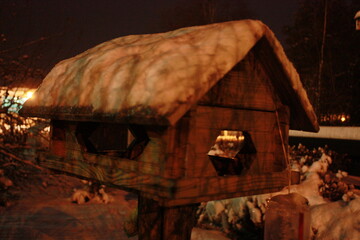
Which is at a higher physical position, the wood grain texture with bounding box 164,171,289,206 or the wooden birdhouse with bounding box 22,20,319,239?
the wooden birdhouse with bounding box 22,20,319,239

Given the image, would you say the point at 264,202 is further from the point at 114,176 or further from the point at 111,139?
the point at 114,176

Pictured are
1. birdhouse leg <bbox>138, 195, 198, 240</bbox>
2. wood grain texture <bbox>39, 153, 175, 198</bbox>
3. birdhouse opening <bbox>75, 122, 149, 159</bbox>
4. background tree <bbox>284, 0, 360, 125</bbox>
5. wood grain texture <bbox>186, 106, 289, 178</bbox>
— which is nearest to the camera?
wood grain texture <bbox>39, 153, 175, 198</bbox>

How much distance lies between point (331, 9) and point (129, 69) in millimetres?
21211

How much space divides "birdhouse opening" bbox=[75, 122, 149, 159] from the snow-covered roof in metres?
0.32

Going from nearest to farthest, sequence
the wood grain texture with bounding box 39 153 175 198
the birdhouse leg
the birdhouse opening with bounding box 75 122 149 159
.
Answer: the wood grain texture with bounding box 39 153 175 198 → the birdhouse leg → the birdhouse opening with bounding box 75 122 149 159

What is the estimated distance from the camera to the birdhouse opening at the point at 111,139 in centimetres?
241

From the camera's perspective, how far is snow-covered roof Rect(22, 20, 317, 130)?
160 cm

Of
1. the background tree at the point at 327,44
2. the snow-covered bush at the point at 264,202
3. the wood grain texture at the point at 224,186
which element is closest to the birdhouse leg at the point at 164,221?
the wood grain texture at the point at 224,186

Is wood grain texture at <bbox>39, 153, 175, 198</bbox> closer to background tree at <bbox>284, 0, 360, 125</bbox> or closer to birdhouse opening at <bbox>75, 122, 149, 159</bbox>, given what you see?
birdhouse opening at <bbox>75, 122, 149, 159</bbox>

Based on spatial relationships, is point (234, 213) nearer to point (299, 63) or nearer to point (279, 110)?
point (279, 110)

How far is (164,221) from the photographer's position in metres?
2.15

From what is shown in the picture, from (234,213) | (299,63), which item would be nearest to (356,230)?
(234,213)

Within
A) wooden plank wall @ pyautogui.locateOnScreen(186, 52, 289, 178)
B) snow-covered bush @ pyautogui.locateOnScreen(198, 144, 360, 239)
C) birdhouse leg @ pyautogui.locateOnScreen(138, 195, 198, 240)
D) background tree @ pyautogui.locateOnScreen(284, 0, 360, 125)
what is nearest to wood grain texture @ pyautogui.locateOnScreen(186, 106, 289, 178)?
wooden plank wall @ pyautogui.locateOnScreen(186, 52, 289, 178)

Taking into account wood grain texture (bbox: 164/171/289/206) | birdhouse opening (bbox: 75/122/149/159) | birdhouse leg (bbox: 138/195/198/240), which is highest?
birdhouse opening (bbox: 75/122/149/159)
